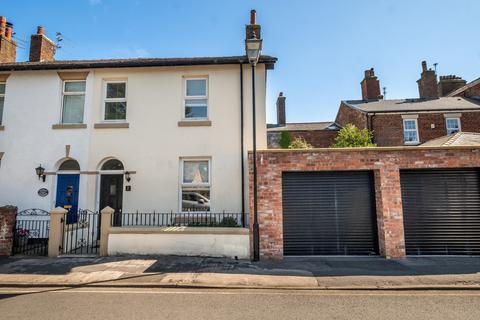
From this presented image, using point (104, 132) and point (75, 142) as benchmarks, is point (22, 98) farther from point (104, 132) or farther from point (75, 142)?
point (104, 132)

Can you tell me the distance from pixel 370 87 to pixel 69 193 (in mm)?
25106

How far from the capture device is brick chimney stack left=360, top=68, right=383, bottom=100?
25875 millimetres

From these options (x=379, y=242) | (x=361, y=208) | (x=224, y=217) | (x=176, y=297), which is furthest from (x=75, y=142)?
(x=379, y=242)

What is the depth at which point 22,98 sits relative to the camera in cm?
Result: 1111

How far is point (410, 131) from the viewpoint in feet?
70.2

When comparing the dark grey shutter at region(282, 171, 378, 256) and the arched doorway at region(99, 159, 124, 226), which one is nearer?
the dark grey shutter at region(282, 171, 378, 256)

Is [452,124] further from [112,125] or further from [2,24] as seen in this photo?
[2,24]

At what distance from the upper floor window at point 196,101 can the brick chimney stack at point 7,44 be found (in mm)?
8603

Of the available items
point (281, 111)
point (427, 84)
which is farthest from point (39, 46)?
point (427, 84)

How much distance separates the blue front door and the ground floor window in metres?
4.03

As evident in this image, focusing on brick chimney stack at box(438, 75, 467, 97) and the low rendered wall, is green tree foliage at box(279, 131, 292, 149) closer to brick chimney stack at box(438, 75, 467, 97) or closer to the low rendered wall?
the low rendered wall

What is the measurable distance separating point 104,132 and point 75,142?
3.75ft

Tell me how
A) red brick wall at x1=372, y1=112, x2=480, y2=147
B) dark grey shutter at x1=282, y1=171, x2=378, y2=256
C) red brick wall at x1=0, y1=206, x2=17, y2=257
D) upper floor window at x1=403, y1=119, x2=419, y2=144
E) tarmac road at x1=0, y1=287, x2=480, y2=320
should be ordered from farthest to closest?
upper floor window at x1=403, y1=119, x2=419, y2=144 < red brick wall at x1=372, y1=112, x2=480, y2=147 < dark grey shutter at x1=282, y1=171, x2=378, y2=256 < red brick wall at x1=0, y1=206, x2=17, y2=257 < tarmac road at x1=0, y1=287, x2=480, y2=320

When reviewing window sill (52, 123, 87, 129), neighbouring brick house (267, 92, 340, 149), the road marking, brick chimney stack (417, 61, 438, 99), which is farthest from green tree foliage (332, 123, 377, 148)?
window sill (52, 123, 87, 129)
